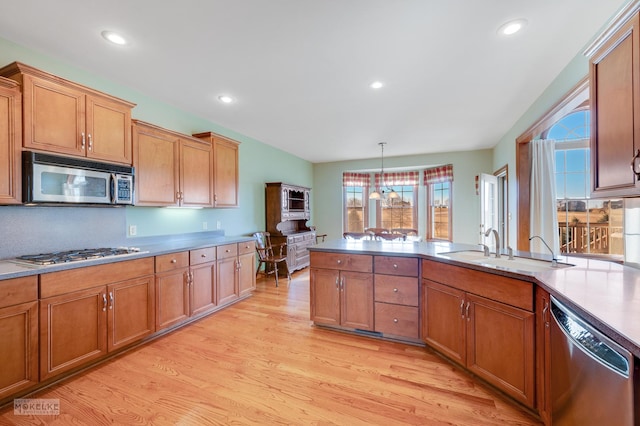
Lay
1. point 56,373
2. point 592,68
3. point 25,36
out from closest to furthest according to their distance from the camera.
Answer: point 592,68 < point 56,373 < point 25,36

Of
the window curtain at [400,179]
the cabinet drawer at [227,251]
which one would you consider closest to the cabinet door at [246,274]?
the cabinet drawer at [227,251]

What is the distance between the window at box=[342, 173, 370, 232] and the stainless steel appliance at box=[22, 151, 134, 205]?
5.31 m

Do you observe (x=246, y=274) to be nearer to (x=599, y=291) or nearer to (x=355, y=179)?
(x=599, y=291)

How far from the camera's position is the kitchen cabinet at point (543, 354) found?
1439 mm

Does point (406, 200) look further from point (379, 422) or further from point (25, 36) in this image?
point (25, 36)

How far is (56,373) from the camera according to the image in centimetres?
187

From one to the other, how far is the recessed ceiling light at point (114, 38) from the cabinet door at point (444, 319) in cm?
321

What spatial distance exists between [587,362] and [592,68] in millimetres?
1597

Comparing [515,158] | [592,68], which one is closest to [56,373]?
[592,68]

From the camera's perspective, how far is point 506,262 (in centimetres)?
211

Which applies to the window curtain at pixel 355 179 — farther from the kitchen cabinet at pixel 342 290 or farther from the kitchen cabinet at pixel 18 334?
the kitchen cabinet at pixel 18 334

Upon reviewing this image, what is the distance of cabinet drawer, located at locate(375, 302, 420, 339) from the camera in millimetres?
2463

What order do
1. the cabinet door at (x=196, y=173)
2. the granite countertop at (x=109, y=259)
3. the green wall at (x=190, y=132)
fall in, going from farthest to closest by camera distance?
the cabinet door at (x=196, y=173) → the green wall at (x=190, y=132) → the granite countertop at (x=109, y=259)

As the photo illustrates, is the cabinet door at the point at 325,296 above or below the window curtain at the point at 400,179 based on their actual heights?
below
